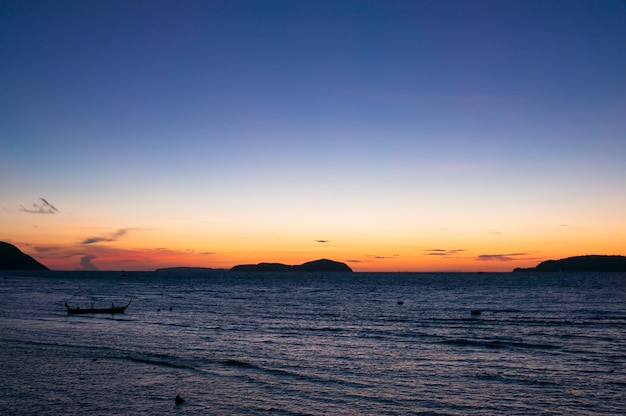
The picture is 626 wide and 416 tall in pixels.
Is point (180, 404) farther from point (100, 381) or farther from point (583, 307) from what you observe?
point (583, 307)

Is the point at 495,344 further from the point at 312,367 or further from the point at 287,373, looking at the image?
the point at 287,373

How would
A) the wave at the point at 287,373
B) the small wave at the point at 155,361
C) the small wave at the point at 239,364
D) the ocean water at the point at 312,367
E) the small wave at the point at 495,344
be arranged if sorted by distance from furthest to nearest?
the small wave at the point at 495,344 → the small wave at the point at 155,361 → the small wave at the point at 239,364 → the wave at the point at 287,373 → the ocean water at the point at 312,367

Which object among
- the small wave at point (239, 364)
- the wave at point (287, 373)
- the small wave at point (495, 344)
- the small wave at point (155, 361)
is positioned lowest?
the small wave at point (495, 344)

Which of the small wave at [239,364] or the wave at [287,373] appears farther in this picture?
the small wave at [239,364]

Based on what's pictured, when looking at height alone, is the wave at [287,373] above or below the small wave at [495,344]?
above

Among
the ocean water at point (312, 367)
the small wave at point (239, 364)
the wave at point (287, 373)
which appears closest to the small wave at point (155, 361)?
the ocean water at point (312, 367)

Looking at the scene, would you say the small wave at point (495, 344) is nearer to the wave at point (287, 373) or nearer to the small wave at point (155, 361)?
the wave at point (287, 373)

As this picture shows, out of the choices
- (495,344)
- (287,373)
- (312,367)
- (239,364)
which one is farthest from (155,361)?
(495,344)

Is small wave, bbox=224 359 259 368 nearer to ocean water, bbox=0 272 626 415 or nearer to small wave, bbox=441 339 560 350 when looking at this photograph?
ocean water, bbox=0 272 626 415

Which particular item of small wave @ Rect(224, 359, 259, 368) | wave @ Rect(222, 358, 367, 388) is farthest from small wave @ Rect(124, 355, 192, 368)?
wave @ Rect(222, 358, 367, 388)

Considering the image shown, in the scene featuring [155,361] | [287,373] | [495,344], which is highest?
[155,361]

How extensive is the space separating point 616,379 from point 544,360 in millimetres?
6467

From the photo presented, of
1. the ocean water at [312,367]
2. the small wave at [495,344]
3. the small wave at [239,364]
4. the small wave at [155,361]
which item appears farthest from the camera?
the small wave at [495,344]

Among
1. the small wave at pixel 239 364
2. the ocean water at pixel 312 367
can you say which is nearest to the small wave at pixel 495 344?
the ocean water at pixel 312 367
